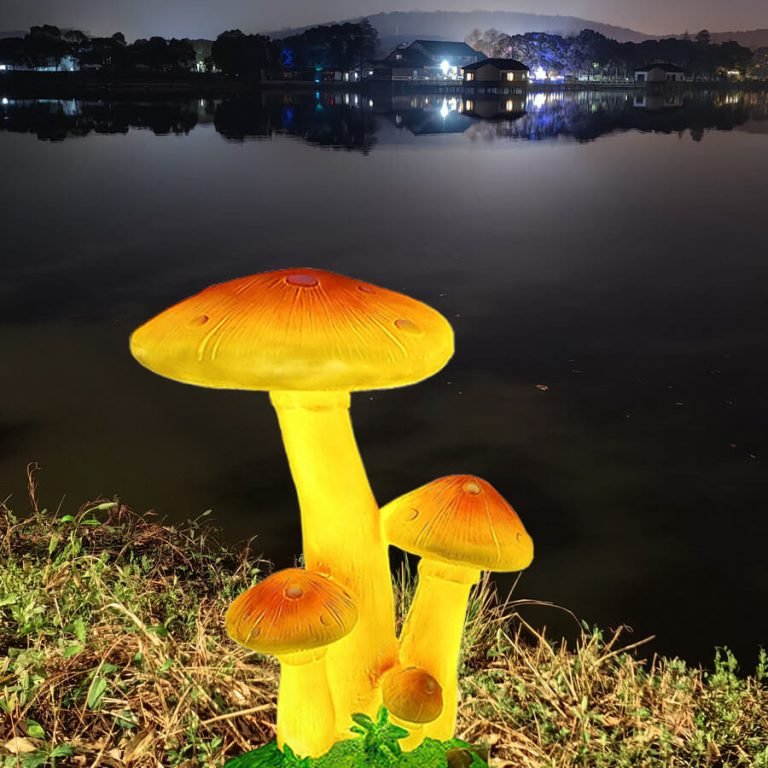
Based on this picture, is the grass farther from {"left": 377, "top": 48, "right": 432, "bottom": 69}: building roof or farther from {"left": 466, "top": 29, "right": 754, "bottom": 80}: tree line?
{"left": 466, "top": 29, "right": 754, "bottom": 80}: tree line

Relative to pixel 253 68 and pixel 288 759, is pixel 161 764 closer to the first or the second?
pixel 288 759

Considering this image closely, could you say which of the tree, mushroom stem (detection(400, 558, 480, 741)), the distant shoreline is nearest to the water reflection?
the distant shoreline

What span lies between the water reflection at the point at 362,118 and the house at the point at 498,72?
22190mm

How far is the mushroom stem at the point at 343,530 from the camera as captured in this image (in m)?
2.14

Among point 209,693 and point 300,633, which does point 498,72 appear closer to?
point 209,693

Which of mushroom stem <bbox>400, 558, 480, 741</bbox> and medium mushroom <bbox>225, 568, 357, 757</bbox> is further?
mushroom stem <bbox>400, 558, 480, 741</bbox>

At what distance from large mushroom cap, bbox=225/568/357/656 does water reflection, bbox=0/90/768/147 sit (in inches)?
1251

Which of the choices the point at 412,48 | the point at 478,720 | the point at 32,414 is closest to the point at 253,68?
the point at 412,48

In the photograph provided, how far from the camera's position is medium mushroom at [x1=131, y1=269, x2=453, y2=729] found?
180cm

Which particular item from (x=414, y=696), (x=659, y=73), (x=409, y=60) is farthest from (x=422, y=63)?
(x=414, y=696)

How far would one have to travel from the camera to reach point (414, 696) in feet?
7.51

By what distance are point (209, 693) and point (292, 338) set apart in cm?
213

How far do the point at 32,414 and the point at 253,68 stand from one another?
88373mm

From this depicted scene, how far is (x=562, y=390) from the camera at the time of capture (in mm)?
9016
